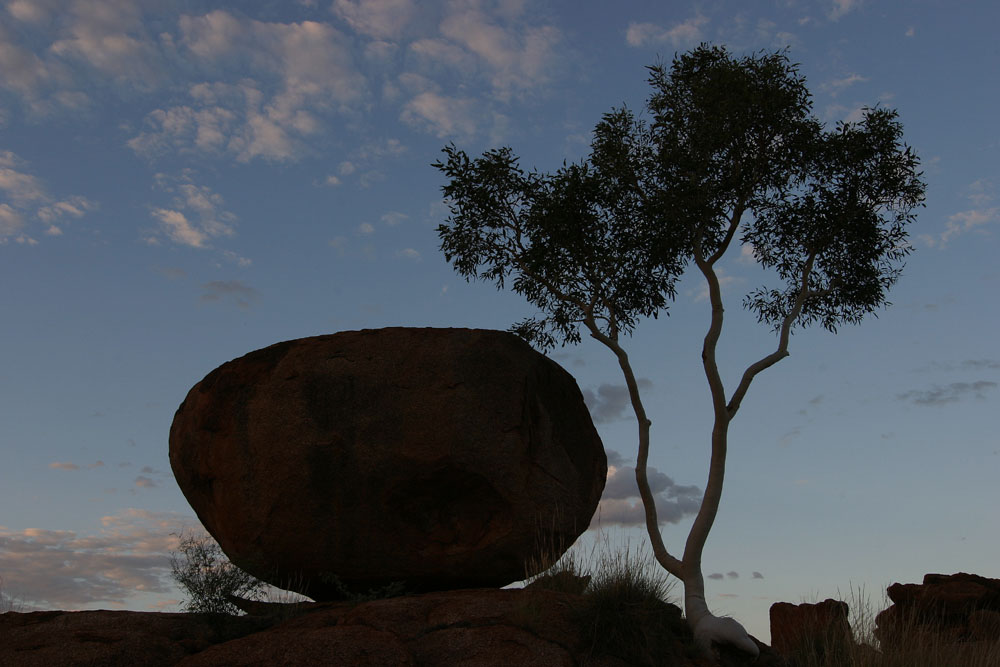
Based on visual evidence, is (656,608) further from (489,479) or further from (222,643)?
(222,643)

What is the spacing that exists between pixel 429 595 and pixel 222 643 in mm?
2881

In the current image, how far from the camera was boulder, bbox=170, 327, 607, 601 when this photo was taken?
14000 millimetres

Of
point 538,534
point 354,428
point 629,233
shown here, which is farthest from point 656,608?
point 629,233

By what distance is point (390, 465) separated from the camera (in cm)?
1391

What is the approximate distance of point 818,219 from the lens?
19469mm

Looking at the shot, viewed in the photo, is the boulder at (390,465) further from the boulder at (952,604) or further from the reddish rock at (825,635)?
the boulder at (952,604)

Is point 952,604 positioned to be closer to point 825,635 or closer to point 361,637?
point 825,635

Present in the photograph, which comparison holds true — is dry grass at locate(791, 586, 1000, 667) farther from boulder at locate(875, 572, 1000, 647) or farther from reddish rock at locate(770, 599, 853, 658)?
boulder at locate(875, 572, 1000, 647)

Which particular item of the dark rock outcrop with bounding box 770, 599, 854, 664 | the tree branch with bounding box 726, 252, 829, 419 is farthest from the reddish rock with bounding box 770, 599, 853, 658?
the tree branch with bounding box 726, 252, 829, 419

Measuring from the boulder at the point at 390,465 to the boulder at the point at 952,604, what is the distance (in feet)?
33.6

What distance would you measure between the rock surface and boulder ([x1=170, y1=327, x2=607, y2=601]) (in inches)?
55.8

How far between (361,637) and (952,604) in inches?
625

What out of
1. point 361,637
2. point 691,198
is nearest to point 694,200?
point 691,198

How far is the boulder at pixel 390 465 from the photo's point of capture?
14.0 metres
